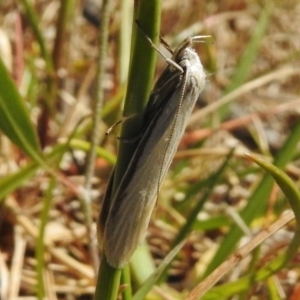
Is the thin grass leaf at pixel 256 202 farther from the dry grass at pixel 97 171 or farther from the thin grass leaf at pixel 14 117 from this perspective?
the thin grass leaf at pixel 14 117

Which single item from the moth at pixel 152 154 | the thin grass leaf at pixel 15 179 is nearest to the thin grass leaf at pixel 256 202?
the thin grass leaf at pixel 15 179

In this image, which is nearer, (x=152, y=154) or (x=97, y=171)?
(x=152, y=154)

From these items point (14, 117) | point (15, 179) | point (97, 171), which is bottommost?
point (97, 171)

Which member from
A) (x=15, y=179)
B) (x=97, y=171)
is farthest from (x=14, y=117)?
(x=97, y=171)

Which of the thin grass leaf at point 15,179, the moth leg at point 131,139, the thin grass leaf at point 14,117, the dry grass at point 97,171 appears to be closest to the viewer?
the moth leg at point 131,139

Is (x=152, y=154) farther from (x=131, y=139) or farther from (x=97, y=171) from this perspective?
(x=97, y=171)

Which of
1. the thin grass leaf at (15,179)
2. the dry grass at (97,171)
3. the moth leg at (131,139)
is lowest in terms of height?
the dry grass at (97,171)

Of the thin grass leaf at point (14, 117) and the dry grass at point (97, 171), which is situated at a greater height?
the thin grass leaf at point (14, 117)

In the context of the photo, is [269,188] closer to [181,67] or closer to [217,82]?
[181,67]

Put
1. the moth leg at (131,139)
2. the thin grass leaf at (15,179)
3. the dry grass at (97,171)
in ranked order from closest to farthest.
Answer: the moth leg at (131,139) < the thin grass leaf at (15,179) < the dry grass at (97,171)

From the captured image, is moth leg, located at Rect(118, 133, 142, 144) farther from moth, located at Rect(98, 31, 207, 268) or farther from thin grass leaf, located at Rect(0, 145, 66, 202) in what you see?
thin grass leaf, located at Rect(0, 145, 66, 202)
